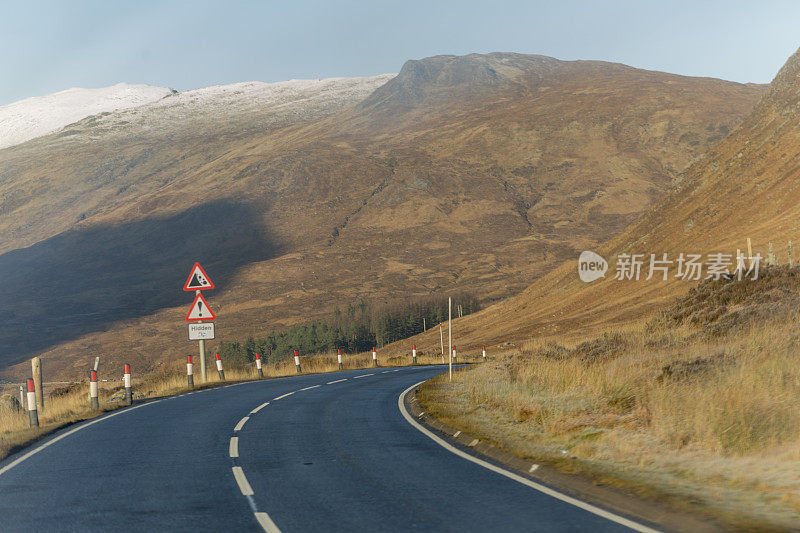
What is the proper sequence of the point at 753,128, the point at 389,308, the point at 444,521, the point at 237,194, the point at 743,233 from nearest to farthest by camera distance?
the point at 444,521
the point at 743,233
the point at 753,128
the point at 389,308
the point at 237,194

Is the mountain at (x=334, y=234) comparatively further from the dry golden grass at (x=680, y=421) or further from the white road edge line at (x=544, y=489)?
the white road edge line at (x=544, y=489)

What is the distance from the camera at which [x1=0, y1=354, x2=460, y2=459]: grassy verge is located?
14195mm

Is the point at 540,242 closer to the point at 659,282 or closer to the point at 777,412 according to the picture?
the point at 659,282

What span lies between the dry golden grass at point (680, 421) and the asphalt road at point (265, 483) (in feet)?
4.05

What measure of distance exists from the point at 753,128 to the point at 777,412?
6270cm

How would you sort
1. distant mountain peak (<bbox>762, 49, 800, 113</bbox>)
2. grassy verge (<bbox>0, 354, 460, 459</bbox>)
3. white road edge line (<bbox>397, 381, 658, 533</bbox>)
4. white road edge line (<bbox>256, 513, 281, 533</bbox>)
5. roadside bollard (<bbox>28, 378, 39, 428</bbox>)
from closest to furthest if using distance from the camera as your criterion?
1. white road edge line (<bbox>397, 381, 658, 533</bbox>)
2. white road edge line (<bbox>256, 513, 281, 533</bbox>)
3. grassy verge (<bbox>0, 354, 460, 459</bbox>)
4. roadside bollard (<bbox>28, 378, 39, 428</bbox>)
5. distant mountain peak (<bbox>762, 49, 800, 113</bbox>)

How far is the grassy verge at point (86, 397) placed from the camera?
46.6 ft

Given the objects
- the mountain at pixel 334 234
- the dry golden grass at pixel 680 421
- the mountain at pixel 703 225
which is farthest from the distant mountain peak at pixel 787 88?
the mountain at pixel 334 234

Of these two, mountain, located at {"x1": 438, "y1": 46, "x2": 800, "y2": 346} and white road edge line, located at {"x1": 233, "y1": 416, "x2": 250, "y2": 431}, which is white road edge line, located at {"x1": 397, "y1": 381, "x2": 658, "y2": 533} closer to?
white road edge line, located at {"x1": 233, "y1": 416, "x2": 250, "y2": 431}

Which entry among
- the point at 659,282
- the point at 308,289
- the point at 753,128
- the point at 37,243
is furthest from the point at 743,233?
the point at 37,243

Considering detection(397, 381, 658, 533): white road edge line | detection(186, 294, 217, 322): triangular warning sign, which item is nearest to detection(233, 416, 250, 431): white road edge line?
detection(397, 381, 658, 533): white road edge line

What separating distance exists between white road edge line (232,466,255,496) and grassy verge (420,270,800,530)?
358 cm

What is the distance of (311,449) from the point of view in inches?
447

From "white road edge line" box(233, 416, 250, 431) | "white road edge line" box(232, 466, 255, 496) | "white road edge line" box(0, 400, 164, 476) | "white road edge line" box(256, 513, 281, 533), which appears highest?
"white road edge line" box(0, 400, 164, 476)
